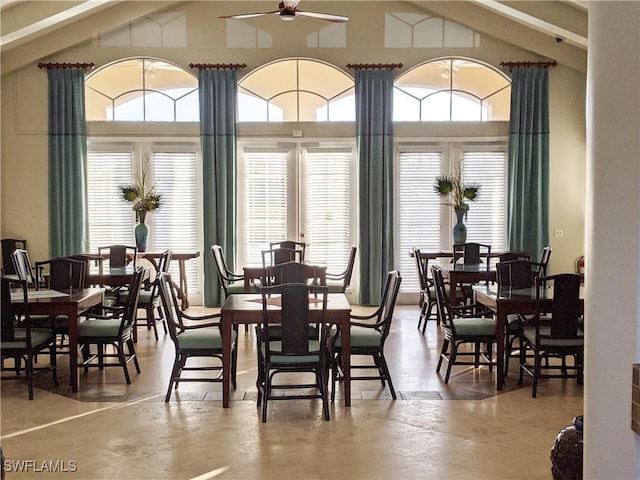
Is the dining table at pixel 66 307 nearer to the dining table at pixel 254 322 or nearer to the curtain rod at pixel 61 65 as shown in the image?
the dining table at pixel 254 322

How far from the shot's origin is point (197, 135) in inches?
394

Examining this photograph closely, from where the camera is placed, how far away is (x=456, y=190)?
32.3ft

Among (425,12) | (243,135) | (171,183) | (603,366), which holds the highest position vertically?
(425,12)

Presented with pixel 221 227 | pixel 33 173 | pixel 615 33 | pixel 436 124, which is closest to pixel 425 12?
pixel 436 124

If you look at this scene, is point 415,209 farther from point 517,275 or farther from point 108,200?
point 108,200

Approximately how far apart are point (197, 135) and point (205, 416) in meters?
5.98

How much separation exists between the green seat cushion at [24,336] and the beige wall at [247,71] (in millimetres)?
4777

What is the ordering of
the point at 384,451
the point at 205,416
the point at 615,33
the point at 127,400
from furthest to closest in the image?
the point at 127,400
the point at 205,416
the point at 384,451
the point at 615,33

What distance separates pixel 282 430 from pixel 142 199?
5685 mm

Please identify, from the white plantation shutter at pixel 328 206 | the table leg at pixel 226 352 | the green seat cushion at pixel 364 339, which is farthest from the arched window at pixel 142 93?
the green seat cushion at pixel 364 339

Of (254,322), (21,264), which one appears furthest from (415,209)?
(254,322)

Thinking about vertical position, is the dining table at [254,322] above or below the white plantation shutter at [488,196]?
below

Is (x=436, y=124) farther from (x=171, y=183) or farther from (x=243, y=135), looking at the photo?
(x=171, y=183)

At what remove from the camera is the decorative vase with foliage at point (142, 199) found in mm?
9016
